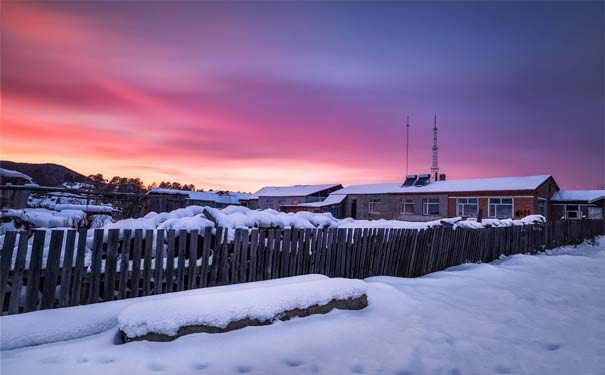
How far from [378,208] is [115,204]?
2538cm

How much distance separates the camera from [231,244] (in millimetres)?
5066

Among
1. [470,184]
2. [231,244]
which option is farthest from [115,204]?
[470,184]

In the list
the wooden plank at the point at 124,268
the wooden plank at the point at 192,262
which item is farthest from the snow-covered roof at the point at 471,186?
the wooden plank at the point at 124,268

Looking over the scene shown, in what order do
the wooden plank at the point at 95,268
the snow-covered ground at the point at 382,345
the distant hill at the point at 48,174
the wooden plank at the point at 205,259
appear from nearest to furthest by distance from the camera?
the snow-covered ground at the point at 382,345, the wooden plank at the point at 95,268, the wooden plank at the point at 205,259, the distant hill at the point at 48,174

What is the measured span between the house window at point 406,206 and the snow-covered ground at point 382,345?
94.8ft

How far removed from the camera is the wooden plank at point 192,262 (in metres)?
4.47

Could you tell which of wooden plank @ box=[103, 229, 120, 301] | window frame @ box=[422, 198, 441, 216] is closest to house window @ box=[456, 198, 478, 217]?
window frame @ box=[422, 198, 441, 216]

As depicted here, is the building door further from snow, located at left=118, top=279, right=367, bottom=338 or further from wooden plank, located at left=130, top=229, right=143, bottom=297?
wooden plank, located at left=130, top=229, right=143, bottom=297

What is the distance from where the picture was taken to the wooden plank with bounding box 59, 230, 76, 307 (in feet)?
11.8

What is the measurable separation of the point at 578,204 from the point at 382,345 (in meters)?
36.4

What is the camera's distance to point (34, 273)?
3469mm

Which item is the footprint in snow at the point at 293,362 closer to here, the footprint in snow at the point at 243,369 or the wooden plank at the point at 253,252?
the footprint in snow at the point at 243,369

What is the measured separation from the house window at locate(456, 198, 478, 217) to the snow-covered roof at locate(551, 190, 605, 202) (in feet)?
27.6

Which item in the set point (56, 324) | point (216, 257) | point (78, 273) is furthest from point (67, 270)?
point (216, 257)
